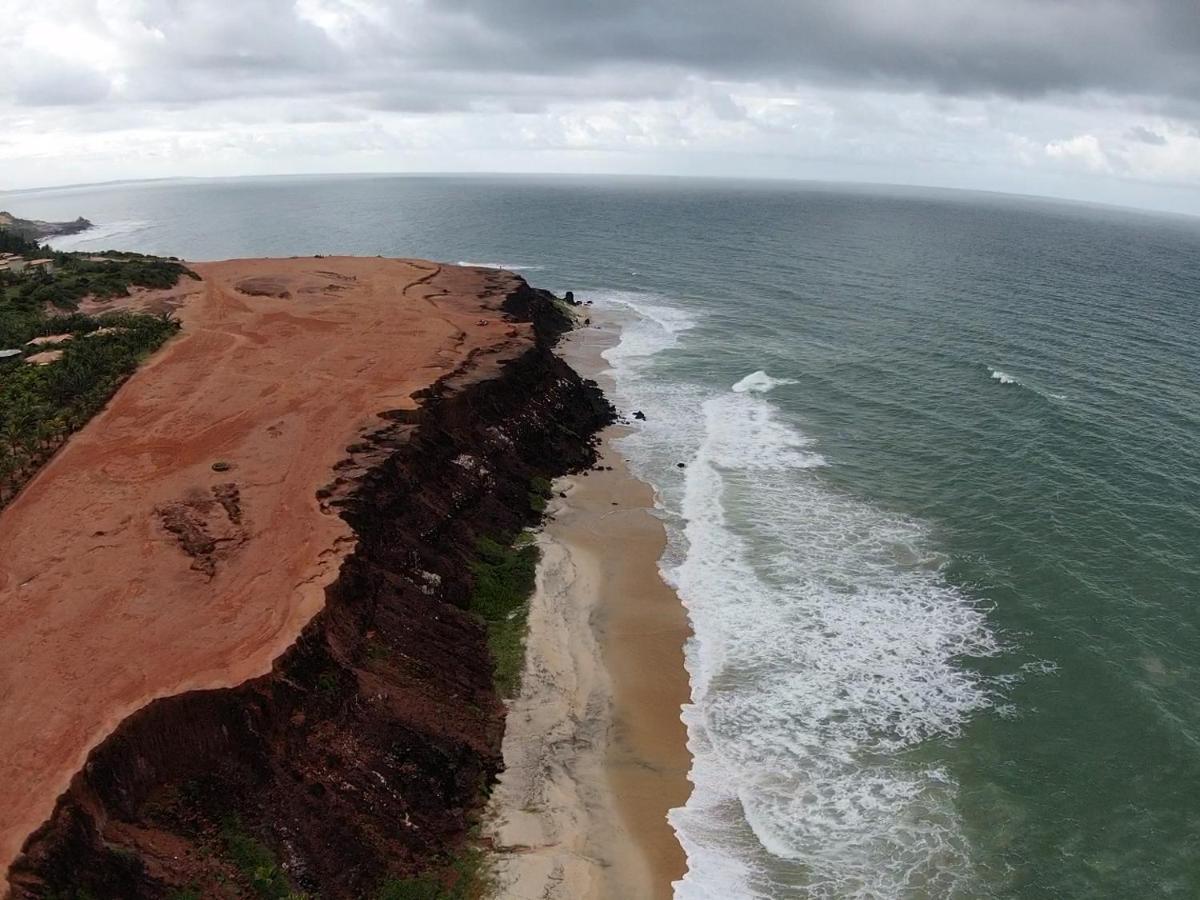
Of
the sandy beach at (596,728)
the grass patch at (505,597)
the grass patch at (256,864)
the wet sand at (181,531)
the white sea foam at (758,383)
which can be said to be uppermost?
the wet sand at (181,531)

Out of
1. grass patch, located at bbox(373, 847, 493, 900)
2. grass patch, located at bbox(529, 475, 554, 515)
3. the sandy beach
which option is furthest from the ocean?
grass patch, located at bbox(529, 475, 554, 515)

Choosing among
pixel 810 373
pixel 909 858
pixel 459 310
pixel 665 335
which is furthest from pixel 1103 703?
pixel 665 335

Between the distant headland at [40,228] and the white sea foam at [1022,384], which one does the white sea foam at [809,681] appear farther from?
the distant headland at [40,228]

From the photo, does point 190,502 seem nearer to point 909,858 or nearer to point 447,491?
point 447,491

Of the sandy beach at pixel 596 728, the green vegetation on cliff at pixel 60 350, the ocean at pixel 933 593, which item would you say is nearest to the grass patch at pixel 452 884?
the sandy beach at pixel 596 728

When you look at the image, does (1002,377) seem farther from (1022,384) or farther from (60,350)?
(60,350)

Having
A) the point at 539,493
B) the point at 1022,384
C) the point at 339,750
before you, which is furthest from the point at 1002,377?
the point at 339,750
